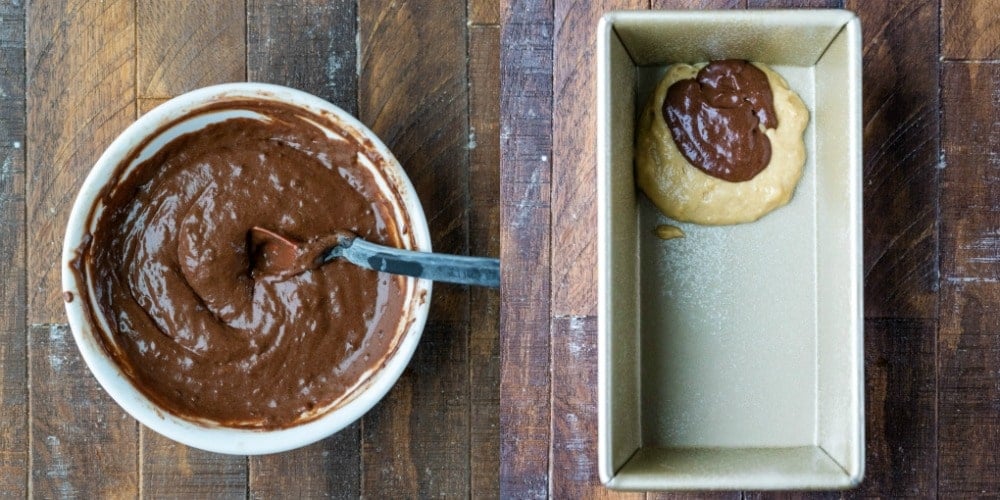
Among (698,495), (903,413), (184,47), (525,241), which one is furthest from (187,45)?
(903,413)

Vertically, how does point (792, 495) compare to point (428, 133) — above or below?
below

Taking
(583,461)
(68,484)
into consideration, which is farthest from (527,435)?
(68,484)

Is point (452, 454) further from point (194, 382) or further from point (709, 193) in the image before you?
point (709, 193)

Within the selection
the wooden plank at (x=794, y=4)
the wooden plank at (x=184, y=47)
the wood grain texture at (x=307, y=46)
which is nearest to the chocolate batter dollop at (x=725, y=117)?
the wooden plank at (x=794, y=4)

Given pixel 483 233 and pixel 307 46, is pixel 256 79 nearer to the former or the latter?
pixel 307 46

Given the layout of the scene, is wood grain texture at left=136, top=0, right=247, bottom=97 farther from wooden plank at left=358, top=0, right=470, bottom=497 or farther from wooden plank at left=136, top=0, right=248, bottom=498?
wooden plank at left=358, top=0, right=470, bottom=497

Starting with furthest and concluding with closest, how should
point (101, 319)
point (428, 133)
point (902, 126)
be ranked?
1. point (428, 133)
2. point (101, 319)
3. point (902, 126)

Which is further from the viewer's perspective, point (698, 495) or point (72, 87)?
point (72, 87)
